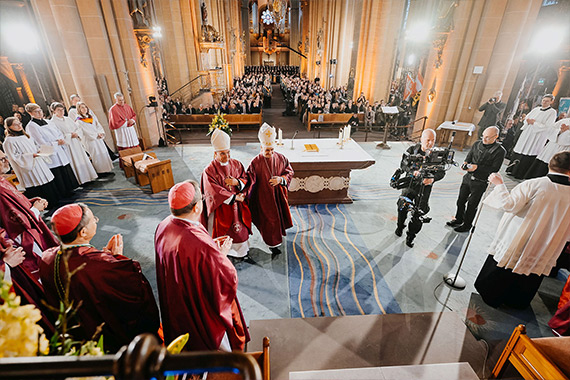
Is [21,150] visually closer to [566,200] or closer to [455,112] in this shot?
[566,200]

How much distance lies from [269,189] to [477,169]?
11.6 feet

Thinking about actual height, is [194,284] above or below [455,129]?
above

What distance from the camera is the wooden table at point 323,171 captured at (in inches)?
221

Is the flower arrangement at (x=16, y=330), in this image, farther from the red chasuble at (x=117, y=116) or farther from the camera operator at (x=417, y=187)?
the red chasuble at (x=117, y=116)

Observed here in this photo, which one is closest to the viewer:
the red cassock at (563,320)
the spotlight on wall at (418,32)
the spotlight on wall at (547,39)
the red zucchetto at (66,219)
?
the red zucchetto at (66,219)

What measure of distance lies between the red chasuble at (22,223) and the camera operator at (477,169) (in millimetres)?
5795

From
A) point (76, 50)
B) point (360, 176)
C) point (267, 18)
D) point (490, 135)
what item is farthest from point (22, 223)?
point (267, 18)

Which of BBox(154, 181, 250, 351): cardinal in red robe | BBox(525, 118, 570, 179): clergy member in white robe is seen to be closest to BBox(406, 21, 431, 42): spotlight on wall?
BBox(525, 118, 570, 179): clergy member in white robe

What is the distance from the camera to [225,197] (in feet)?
12.2

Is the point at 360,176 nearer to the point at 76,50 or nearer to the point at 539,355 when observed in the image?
the point at 539,355


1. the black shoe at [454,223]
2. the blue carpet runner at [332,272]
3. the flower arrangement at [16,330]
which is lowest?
the blue carpet runner at [332,272]

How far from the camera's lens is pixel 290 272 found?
4.10 m

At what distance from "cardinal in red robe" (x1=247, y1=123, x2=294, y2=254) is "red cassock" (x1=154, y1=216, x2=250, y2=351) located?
195cm

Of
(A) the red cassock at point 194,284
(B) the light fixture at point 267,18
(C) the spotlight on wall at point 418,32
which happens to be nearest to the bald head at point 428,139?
(A) the red cassock at point 194,284
